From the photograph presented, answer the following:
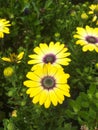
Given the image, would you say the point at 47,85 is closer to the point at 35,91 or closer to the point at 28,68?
the point at 35,91

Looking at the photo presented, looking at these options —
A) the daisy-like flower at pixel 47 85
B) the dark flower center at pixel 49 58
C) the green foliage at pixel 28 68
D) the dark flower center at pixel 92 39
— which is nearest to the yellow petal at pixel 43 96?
the daisy-like flower at pixel 47 85

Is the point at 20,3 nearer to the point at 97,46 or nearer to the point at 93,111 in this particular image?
the point at 97,46

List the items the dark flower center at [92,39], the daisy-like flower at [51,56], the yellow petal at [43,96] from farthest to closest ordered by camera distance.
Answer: the dark flower center at [92,39]
the daisy-like flower at [51,56]
the yellow petal at [43,96]

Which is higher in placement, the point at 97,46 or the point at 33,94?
the point at 97,46

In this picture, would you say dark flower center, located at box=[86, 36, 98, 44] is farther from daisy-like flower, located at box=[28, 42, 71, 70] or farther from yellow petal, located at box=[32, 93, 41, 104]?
yellow petal, located at box=[32, 93, 41, 104]

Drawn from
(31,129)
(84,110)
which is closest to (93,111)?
(84,110)

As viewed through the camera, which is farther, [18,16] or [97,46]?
[18,16]

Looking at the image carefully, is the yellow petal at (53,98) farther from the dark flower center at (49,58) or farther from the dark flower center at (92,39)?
the dark flower center at (92,39)

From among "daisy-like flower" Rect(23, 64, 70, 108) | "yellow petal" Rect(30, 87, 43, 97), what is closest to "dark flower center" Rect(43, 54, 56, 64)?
"daisy-like flower" Rect(23, 64, 70, 108)
